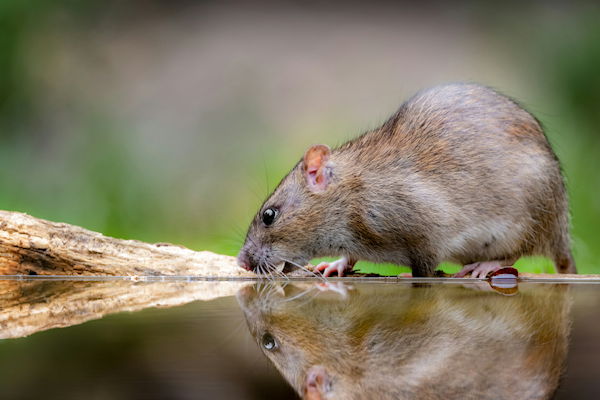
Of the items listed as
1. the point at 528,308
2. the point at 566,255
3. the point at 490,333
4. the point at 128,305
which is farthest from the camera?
the point at 566,255

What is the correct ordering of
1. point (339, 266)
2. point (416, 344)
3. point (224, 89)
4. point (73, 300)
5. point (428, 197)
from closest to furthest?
1. point (416, 344)
2. point (73, 300)
3. point (428, 197)
4. point (339, 266)
5. point (224, 89)

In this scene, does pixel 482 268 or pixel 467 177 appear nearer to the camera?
pixel 467 177

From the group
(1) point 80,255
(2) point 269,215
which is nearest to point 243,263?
(2) point 269,215

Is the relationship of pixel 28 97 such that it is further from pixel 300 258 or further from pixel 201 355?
pixel 201 355

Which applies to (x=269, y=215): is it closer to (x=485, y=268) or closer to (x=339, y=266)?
(x=339, y=266)

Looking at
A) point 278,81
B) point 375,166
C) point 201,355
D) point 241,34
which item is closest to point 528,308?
point 201,355

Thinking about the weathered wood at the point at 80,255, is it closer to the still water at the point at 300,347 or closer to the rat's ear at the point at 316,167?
the rat's ear at the point at 316,167

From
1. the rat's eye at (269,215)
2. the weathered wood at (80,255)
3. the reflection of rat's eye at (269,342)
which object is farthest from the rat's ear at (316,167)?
the reflection of rat's eye at (269,342)
